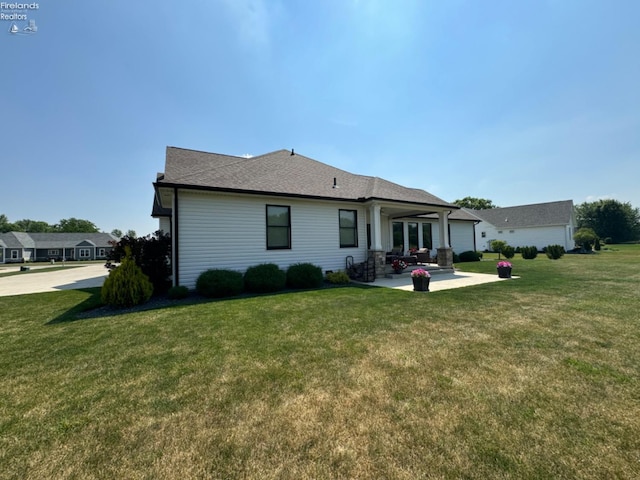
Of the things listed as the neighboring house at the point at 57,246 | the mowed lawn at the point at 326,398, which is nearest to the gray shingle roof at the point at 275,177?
the mowed lawn at the point at 326,398

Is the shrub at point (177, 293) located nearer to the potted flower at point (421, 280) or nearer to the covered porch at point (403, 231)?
the covered porch at point (403, 231)

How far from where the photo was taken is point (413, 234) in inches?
693

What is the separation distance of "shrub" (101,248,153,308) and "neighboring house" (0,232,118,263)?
55049mm

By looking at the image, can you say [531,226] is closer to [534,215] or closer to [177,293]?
[534,215]

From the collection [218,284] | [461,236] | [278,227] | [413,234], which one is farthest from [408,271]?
[461,236]

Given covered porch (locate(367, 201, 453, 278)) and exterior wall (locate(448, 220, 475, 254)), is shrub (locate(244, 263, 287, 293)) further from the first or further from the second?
exterior wall (locate(448, 220, 475, 254))

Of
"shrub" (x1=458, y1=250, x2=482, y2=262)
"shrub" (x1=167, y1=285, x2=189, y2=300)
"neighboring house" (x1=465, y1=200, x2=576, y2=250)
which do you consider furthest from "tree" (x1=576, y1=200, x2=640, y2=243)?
"shrub" (x1=167, y1=285, x2=189, y2=300)

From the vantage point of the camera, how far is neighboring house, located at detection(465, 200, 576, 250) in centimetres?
2962

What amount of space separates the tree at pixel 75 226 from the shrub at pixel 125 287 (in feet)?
349

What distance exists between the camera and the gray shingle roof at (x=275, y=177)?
9.20 m

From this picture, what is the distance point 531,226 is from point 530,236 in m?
1.33

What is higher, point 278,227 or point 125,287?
point 278,227

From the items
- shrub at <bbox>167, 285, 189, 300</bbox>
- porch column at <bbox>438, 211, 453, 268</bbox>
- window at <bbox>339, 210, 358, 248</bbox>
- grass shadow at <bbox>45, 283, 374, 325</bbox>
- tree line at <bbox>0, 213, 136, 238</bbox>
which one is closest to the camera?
grass shadow at <bbox>45, 283, 374, 325</bbox>

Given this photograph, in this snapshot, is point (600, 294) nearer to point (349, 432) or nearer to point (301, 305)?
point (301, 305)
